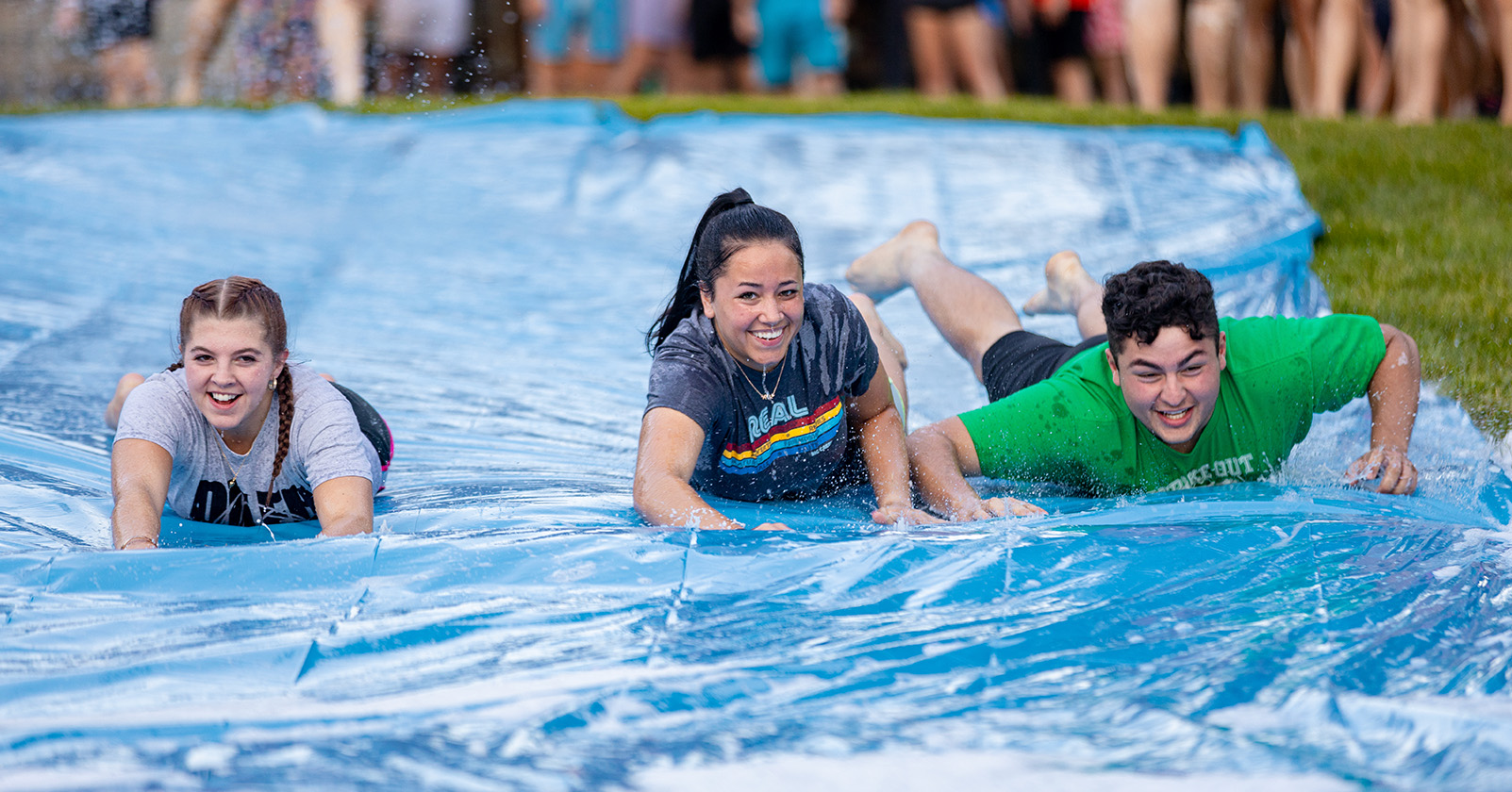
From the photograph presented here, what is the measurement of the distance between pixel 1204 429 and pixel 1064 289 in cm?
133

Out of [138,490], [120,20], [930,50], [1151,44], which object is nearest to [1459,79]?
[1151,44]

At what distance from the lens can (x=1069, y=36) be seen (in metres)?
8.43

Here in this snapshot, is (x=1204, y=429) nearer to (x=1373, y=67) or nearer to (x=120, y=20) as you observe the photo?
(x=1373, y=67)

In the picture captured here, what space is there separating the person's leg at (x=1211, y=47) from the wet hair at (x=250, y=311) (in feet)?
18.7

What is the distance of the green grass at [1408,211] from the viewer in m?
4.59

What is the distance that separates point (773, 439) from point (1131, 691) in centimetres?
122

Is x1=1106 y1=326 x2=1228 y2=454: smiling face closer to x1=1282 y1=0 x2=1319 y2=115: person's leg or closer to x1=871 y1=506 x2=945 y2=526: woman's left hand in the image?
x1=871 y1=506 x2=945 y2=526: woman's left hand

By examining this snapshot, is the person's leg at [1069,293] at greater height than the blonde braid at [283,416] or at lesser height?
greater

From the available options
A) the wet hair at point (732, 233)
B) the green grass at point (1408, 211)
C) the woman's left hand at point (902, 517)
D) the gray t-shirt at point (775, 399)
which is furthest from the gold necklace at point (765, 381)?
the green grass at point (1408, 211)

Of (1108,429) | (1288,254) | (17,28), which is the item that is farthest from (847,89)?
(1108,429)

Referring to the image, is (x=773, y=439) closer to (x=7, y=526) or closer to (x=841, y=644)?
(x=841, y=644)

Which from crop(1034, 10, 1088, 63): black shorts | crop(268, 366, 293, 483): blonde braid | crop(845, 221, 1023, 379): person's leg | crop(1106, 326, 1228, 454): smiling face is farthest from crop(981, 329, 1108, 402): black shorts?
crop(1034, 10, 1088, 63): black shorts

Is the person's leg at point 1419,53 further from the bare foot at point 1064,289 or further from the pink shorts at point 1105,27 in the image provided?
the bare foot at point 1064,289

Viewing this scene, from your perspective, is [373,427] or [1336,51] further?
[1336,51]
